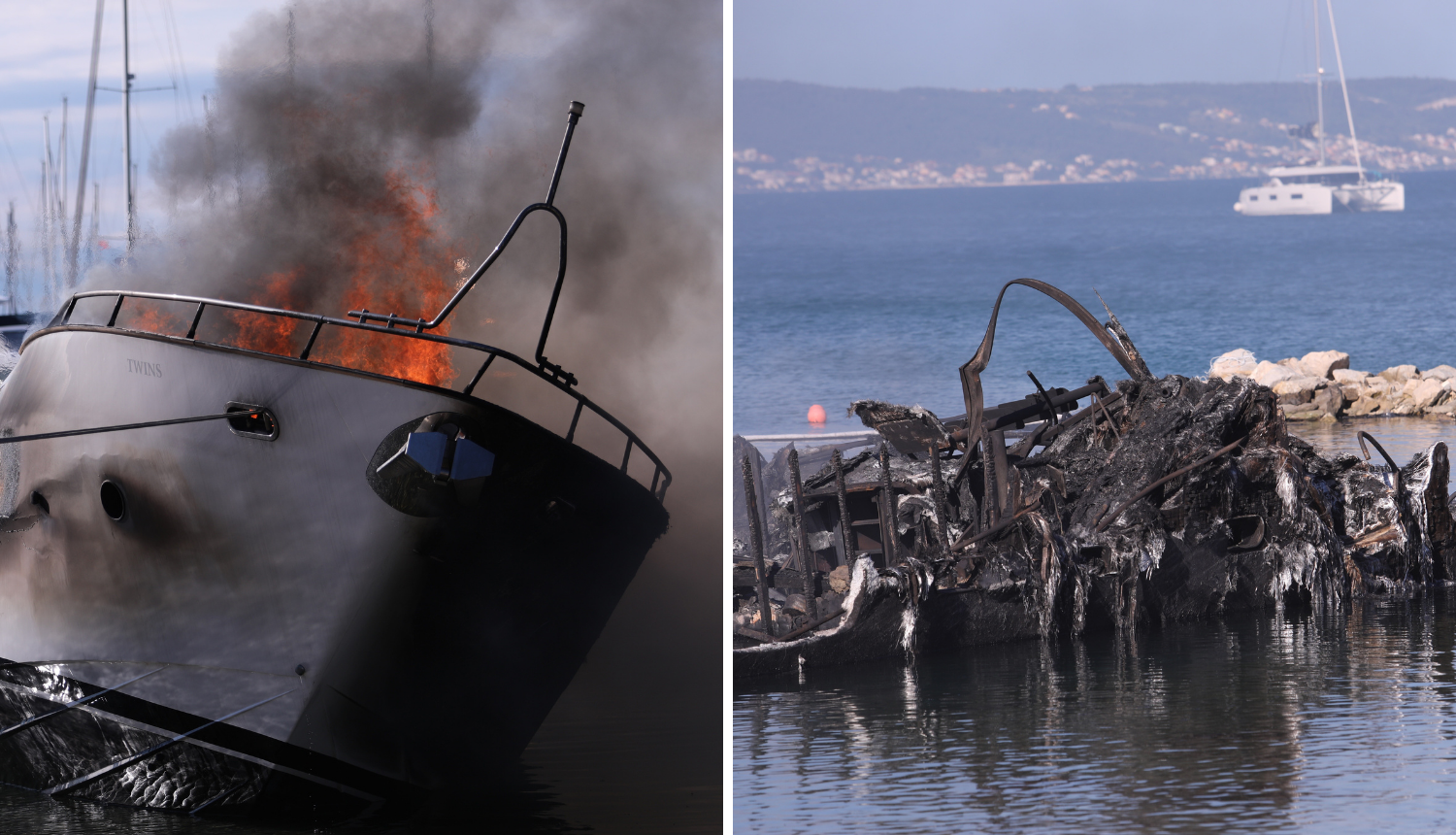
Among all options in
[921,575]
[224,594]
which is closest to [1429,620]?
[921,575]

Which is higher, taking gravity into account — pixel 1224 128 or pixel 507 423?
pixel 1224 128

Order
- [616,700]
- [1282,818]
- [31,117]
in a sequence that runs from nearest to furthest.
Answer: [1282,818]
[616,700]
[31,117]

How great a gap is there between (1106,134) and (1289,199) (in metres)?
6.49

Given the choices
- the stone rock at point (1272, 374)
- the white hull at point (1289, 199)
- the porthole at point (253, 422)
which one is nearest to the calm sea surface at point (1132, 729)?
the stone rock at point (1272, 374)

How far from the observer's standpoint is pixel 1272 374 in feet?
59.9

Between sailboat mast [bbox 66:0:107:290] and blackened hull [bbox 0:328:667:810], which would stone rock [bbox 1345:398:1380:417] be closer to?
blackened hull [bbox 0:328:667:810]

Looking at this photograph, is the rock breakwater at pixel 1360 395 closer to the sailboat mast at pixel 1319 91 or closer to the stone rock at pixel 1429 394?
the stone rock at pixel 1429 394

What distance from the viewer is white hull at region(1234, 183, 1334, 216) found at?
47.2 metres

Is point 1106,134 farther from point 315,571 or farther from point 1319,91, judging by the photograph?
point 315,571

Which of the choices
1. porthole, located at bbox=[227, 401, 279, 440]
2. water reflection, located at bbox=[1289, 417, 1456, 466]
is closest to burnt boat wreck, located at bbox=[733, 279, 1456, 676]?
porthole, located at bbox=[227, 401, 279, 440]

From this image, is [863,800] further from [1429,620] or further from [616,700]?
[1429,620]

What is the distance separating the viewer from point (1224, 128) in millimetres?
48438

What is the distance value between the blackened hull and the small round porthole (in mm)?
42

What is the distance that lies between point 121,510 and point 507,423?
6.10 ft
